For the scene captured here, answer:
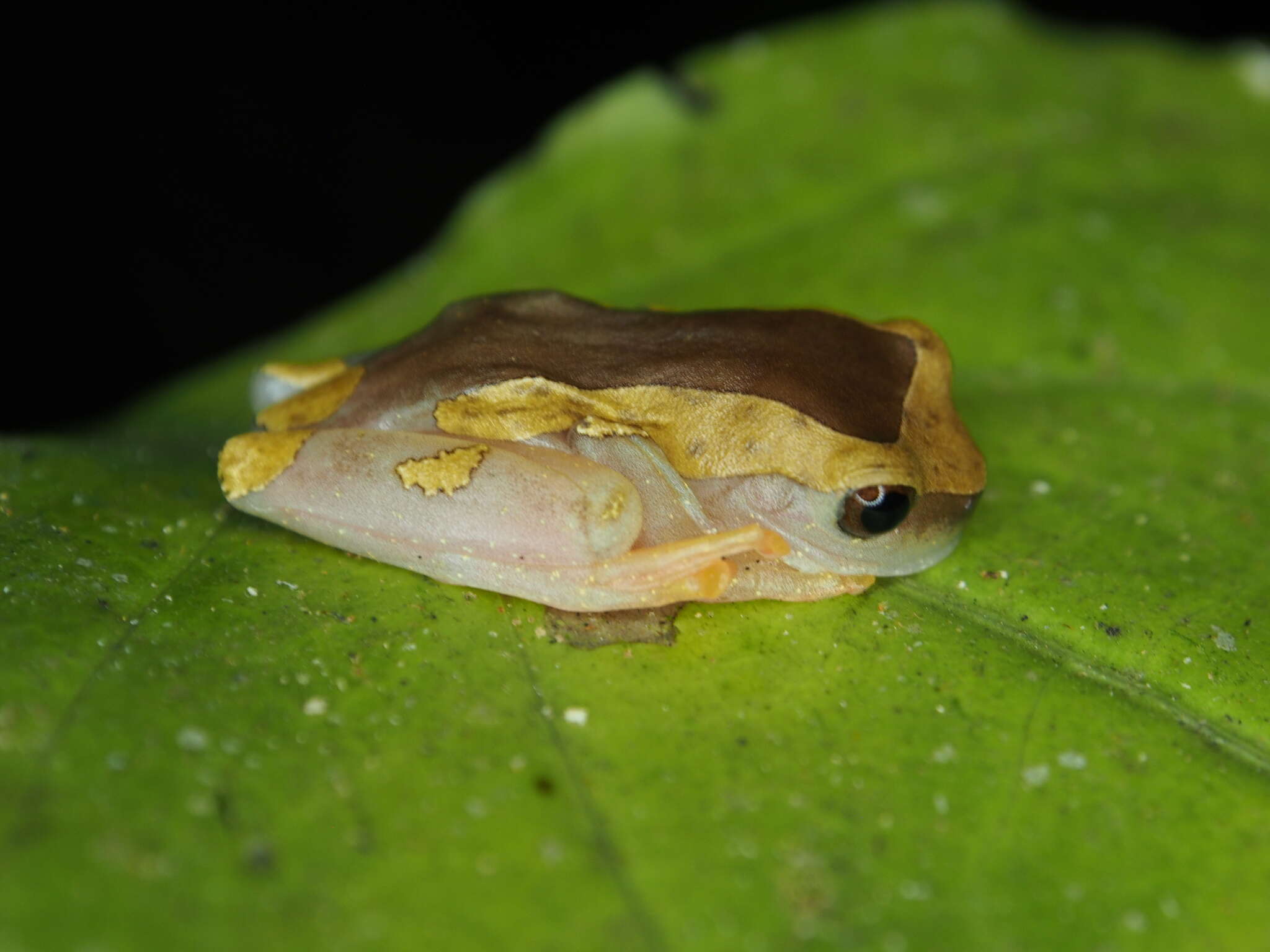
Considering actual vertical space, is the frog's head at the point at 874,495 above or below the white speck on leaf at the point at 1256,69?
above

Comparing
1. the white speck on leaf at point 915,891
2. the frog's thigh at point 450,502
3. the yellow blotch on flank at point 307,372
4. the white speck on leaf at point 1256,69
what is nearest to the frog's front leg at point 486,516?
the frog's thigh at point 450,502

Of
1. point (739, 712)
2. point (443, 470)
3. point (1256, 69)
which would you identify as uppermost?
point (443, 470)

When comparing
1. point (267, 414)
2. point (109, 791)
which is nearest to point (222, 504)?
point (267, 414)

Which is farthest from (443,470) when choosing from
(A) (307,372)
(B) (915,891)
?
(B) (915,891)

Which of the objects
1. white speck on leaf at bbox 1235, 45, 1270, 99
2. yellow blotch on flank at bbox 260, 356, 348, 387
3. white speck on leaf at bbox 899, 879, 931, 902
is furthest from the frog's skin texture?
white speck on leaf at bbox 1235, 45, 1270, 99

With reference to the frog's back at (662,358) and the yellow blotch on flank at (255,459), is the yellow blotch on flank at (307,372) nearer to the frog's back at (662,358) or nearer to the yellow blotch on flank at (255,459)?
the frog's back at (662,358)

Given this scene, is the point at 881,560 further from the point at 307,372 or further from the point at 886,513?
the point at 307,372
